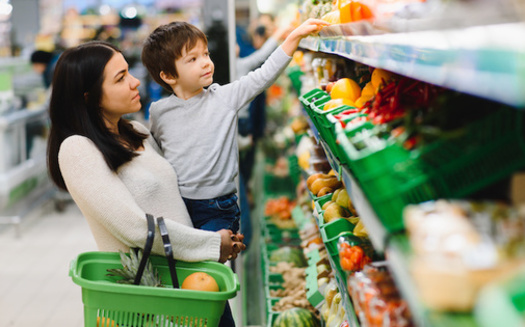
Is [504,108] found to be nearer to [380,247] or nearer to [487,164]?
[487,164]

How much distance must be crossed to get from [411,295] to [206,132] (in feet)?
5.41

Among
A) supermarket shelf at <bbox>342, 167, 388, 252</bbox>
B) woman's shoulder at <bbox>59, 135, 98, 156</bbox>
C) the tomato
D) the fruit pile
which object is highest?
supermarket shelf at <bbox>342, 167, 388, 252</bbox>

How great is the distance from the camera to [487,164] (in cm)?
107

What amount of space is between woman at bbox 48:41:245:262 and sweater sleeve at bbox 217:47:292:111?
43 centimetres

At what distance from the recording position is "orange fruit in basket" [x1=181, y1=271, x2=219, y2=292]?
1974 millimetres

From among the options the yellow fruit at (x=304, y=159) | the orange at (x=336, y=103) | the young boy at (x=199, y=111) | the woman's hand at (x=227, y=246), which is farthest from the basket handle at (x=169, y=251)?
the yellow fruit at (x=304, y=159)

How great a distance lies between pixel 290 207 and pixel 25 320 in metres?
2.40

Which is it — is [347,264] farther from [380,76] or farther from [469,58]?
[469,58]

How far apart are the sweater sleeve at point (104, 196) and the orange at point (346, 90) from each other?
0.81 meters

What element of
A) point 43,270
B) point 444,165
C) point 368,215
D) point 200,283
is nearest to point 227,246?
point 200,283

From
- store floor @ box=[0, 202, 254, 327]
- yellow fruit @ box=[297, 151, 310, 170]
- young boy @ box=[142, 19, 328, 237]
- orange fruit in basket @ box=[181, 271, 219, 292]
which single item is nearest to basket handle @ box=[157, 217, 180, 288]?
orange fruit in basket @ box=[181, 271, 219, 292]

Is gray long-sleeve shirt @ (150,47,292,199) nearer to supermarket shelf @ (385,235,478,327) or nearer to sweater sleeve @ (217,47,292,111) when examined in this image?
sweater sleeve @ (217,47,292,111)

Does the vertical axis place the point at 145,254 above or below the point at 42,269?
above

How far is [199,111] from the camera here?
8.34ft
